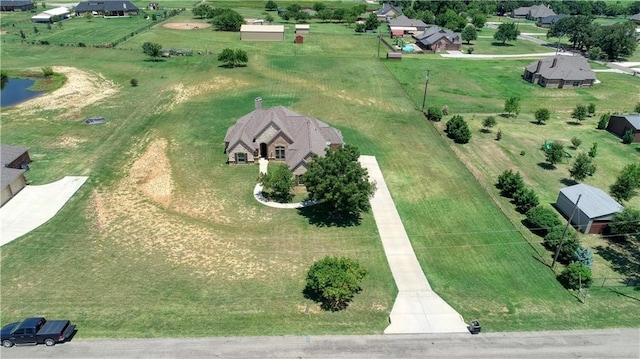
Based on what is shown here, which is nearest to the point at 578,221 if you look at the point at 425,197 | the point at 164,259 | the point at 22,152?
the point at 425,197

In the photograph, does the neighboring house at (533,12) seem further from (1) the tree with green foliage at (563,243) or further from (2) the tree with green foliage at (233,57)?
(1) the tree with green foliage at (563,243)

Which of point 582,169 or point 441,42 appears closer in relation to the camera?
point 582,169

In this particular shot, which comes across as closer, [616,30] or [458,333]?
[458,333]

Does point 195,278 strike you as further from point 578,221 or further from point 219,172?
point 578,221

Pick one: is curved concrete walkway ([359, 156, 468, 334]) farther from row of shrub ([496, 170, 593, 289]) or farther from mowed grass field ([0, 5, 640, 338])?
row of shrub ([496, 170, 593, 289])

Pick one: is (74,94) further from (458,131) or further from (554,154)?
(554,154)

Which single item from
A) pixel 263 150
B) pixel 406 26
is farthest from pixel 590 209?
pixel 406 26
